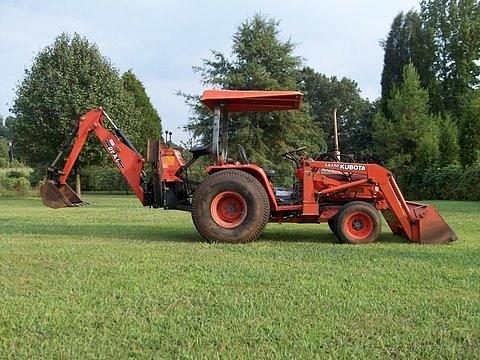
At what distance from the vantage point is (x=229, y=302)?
4.75 meters

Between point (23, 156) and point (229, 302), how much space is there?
22.9 m

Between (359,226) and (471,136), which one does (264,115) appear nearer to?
(471,136)

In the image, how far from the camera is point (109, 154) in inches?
404

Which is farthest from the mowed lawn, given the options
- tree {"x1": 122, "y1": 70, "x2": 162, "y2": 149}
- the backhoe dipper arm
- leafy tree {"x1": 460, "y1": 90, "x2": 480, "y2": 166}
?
tree {"x1": 122, "y1": 70, "x2": 162, "y2": 149}

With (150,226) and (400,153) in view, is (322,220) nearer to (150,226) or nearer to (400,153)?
(150,226)

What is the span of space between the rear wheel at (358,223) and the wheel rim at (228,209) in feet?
4.77

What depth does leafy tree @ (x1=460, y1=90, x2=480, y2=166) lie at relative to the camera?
28.5m

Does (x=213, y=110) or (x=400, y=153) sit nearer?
(x=213, y=110)

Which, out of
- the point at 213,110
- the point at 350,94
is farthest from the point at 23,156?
the point at 350,94

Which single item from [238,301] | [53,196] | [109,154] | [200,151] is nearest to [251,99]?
[200,151]

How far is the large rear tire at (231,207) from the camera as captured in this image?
28.3ft

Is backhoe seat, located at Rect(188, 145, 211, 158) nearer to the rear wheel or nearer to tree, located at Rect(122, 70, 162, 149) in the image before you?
the rear wheel

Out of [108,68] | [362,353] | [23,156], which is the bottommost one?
[362,353]

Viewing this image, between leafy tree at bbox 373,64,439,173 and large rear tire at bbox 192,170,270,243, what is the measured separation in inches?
1162
